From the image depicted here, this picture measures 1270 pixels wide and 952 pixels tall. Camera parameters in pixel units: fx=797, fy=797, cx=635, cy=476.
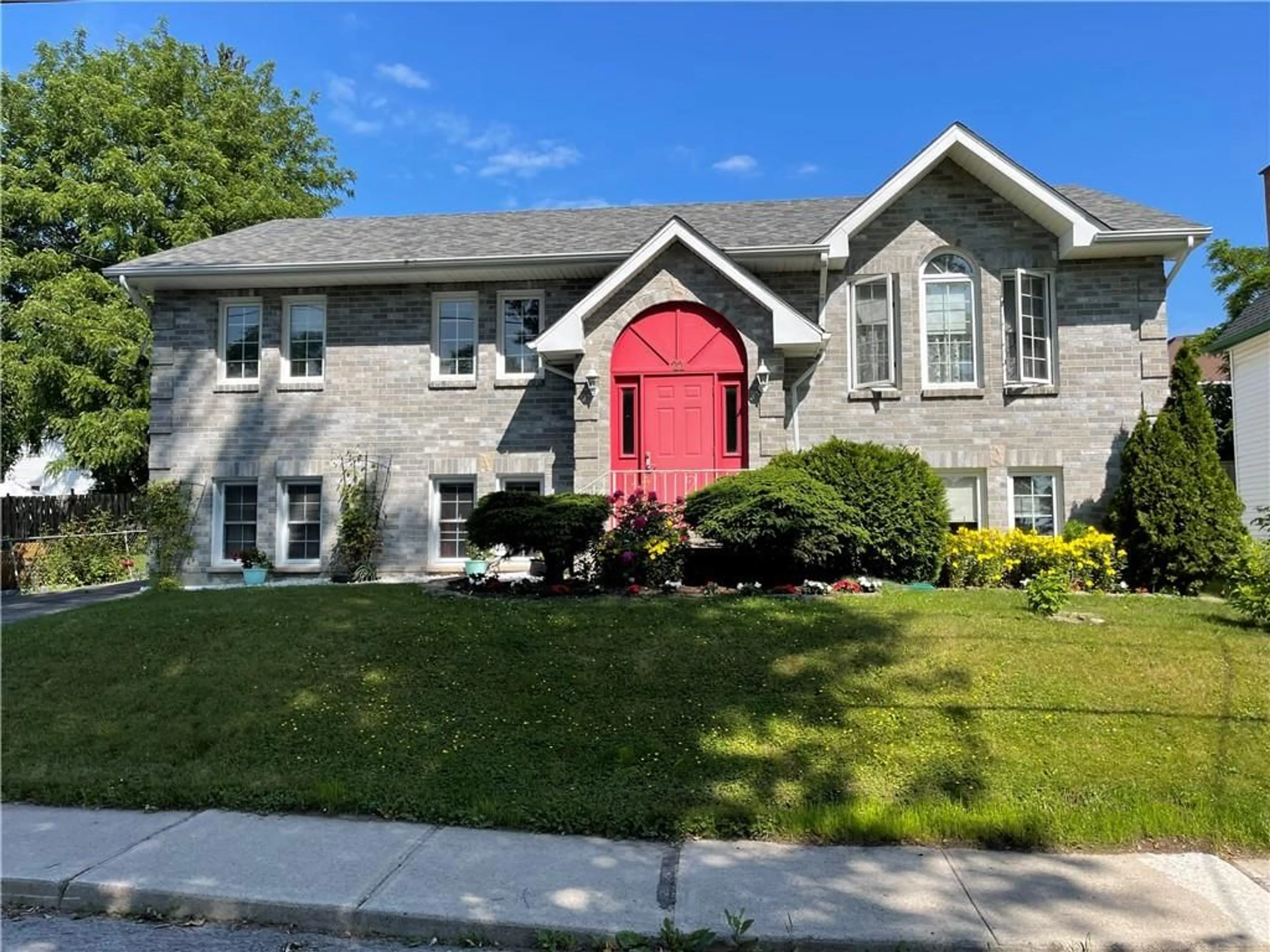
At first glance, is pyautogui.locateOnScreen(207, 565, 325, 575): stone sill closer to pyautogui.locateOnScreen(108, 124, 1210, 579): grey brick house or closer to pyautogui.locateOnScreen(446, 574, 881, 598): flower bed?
pyautogui.locateOnScreen(108, 124, 1210, 579): grey brick house

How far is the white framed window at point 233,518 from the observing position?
13883 mm

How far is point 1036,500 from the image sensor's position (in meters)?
12.7

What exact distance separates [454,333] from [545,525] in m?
6.19

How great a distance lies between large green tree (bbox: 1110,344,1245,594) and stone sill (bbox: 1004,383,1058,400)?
134 centimetres

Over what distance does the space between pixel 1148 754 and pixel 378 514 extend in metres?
11.4

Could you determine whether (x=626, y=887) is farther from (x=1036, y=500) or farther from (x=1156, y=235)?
(x=1156, y=235)

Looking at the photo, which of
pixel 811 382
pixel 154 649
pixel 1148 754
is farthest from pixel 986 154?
pixel 154 649

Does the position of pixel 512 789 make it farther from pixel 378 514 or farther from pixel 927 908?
pixel 378 514

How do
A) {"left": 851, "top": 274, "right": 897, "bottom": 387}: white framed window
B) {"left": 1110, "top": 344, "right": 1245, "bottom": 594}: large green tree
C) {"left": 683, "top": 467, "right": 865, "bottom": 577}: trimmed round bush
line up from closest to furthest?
{"left": 683, "top": 467, "right": 865, "bottom": 577}: trimmed round bush
{"left": 1110, "top": 344, "right": 1245, "bottom": 594}: large green tree
{"left": 851, "top": 274, "right": 897, "bottom": 387}: white framed window

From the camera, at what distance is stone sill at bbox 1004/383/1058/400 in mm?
12562

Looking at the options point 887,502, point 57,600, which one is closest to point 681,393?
point 887,502

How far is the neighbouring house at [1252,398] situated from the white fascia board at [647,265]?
10524mm

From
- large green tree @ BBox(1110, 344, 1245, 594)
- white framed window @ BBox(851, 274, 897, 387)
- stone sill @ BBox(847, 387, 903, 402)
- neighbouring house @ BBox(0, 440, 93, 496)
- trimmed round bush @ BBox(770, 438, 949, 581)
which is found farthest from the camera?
neighbouring house @ BBox(0, 440, 93, 496)

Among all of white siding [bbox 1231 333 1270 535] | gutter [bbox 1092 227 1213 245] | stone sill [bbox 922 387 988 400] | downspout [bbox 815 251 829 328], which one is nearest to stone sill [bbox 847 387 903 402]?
stone sill [bbox 922 387 988 400]
